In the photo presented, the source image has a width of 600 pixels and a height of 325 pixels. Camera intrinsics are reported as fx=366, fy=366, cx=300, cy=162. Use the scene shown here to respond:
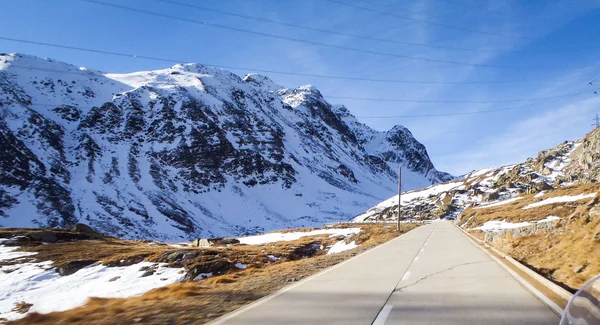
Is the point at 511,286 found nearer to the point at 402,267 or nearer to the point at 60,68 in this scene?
the point at 402,267

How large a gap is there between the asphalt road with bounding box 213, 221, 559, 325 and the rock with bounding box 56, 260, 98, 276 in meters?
20.1

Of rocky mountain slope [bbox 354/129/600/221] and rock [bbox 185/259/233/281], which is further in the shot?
rocky mountain slope [bbox 354/129/600/221]

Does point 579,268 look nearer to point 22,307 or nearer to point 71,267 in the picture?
point 22,307

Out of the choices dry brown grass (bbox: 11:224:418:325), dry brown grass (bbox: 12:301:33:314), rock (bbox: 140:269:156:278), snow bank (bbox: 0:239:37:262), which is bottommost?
dry brown grass (bbox: 12:301:33:314)

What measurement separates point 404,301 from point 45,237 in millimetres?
46680

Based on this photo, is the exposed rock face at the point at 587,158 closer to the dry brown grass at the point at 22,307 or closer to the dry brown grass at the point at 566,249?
the dry brown grass at the point at 566,249

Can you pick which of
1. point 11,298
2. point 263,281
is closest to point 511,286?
point 263,281

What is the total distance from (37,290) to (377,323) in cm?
2120

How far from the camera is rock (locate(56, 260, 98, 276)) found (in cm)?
2362

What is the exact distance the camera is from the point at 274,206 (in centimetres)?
15700

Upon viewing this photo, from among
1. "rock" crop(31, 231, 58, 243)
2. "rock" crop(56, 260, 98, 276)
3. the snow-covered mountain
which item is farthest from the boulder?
the snow-covered mountain

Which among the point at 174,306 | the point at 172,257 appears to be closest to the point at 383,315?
the point at 174,306

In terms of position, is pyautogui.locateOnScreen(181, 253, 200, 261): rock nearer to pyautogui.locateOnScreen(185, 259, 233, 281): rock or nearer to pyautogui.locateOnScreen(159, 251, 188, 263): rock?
pyautogui.locateOnScreen(159, 251, 188, 263): rock

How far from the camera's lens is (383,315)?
20.4 ft
